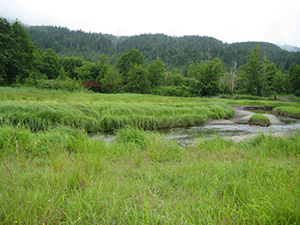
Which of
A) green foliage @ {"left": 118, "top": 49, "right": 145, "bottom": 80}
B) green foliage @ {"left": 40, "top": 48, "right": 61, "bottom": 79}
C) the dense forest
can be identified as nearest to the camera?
the dense forest

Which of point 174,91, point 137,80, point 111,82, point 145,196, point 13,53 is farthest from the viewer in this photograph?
point 174,91

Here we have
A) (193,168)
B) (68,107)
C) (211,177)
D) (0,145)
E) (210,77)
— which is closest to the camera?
(211,177)

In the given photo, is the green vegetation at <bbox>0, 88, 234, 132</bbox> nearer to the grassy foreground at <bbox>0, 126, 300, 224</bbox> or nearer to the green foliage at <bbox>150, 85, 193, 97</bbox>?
the grassy foreground at <bbox>0, 126, 300, 224</bbox>

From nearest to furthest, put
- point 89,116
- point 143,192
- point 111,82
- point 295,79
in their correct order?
point 143,192 → point 89,116 → point 111,82 → point 295,79

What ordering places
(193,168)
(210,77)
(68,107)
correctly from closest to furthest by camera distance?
1. (193,168)
2. (68,107)
3. (210,77)

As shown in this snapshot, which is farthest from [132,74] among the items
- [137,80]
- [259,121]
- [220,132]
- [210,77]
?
[220,132]

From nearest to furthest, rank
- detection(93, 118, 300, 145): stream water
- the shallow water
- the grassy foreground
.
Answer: the grassy foreground → detection(93, 118, 300, 145): stream water → the shallow water

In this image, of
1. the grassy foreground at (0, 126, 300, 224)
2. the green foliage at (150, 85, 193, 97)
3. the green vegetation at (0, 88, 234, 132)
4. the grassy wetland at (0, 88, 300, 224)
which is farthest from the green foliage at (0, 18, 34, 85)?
the grassy foreground at (0, 126, 300, 224)

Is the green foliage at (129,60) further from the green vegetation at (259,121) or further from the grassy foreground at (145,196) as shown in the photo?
the grassy foreground at (145,196)

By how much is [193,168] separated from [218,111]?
17.4m

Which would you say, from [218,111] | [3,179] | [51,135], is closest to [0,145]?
[51,135]

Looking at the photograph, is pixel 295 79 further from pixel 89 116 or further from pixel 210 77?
pixel 89 116

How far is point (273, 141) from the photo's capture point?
267 inches

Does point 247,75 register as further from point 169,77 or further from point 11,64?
point 11,64
